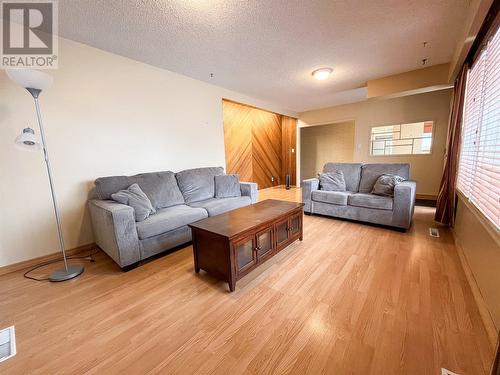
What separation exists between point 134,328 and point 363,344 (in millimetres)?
1413

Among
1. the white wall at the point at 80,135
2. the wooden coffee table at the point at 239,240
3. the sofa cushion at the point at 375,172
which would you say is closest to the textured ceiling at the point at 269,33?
the white wall at the point at 80,135

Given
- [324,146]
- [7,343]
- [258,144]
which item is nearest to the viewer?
[7,343]

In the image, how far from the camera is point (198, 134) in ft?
11.7

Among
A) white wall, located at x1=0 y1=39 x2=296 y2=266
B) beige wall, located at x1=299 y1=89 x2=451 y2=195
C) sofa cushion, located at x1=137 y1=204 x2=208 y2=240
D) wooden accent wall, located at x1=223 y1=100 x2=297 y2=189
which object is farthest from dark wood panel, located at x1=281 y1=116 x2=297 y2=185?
sofa cushion, located at x1=137 y1=204 x2=208 y2=240

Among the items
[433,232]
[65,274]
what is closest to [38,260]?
[65,274]

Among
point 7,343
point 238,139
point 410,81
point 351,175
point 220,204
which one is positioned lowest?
→ point 7,343

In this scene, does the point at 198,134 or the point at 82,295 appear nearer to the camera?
the point at 82,295

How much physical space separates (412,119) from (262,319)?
5.18 metres

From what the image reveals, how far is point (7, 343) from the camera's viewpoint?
1263mm

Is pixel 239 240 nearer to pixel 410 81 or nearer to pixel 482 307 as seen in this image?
pixel 482 307

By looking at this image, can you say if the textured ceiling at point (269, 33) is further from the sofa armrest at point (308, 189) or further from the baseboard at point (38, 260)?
the baseboard at point (38, 260)

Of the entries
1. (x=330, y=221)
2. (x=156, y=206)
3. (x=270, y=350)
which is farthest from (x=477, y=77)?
(x=156, y=206)

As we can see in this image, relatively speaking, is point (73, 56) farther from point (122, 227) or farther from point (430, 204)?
point (430, 204)

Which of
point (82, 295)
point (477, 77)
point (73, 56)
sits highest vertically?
point (73, 56)
